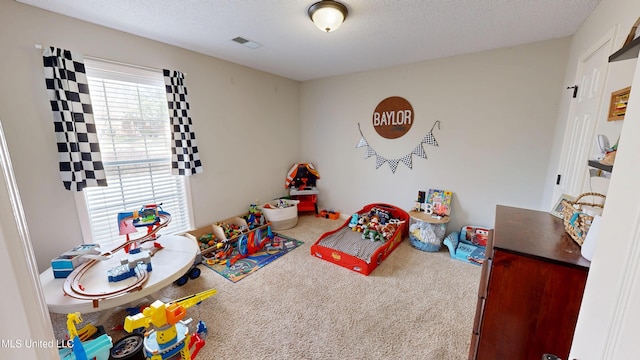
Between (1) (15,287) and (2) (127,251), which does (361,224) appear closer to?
(2) (127,251)

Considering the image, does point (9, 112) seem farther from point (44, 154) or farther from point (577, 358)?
point (577, 358)

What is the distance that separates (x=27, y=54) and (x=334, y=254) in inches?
119

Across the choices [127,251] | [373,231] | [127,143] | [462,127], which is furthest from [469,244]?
[127,143]

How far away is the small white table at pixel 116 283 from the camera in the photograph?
1.48m

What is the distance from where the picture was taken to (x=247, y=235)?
292 centimetres

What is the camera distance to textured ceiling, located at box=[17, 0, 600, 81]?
1.76m

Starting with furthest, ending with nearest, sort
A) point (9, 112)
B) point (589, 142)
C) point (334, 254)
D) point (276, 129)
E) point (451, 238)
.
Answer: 1. point (276, 129)
2. point (451, 238)
3. point (334, 254)
4. point (9, 112)
5. point (589, 142)

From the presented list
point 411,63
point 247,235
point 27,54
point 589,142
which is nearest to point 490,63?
point 411,63

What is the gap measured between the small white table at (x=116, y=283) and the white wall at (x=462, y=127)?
101 inches

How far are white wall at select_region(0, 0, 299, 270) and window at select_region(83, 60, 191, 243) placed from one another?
0.14 m

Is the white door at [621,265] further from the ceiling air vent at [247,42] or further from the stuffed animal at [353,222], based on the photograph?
the stuffed animal at [353,222]

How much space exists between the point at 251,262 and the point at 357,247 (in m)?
1.20

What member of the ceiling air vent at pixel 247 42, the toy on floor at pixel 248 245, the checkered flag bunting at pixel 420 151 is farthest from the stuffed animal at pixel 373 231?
the ceiling air vent at pixel 247 42

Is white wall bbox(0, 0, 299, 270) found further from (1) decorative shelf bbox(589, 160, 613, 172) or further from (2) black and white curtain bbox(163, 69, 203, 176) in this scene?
(1) decorative shelf bbox(589, 160, 613, 172)
